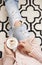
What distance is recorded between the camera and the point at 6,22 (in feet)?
3.08

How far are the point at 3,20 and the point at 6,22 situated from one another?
2 centimetres

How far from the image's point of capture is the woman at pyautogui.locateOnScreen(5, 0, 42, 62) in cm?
83

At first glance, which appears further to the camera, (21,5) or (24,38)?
(21,5)

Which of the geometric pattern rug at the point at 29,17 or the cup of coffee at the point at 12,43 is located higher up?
the geometric pattern rug at the point at 29,17

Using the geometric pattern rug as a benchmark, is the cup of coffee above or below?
below

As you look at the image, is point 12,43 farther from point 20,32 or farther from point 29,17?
point 29,17

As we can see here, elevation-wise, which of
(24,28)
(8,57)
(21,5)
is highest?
(21,5)

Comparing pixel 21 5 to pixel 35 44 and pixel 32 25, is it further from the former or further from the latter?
pixel 35 44

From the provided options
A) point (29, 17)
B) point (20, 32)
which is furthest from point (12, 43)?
point (29, 17)

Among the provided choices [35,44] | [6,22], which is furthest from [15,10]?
[35,44]

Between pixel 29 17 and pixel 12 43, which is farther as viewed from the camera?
pixel 29 17

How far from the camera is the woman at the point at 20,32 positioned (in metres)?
0.83

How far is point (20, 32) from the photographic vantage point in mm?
855

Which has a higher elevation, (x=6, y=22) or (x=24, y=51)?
(x=6, y=22)
